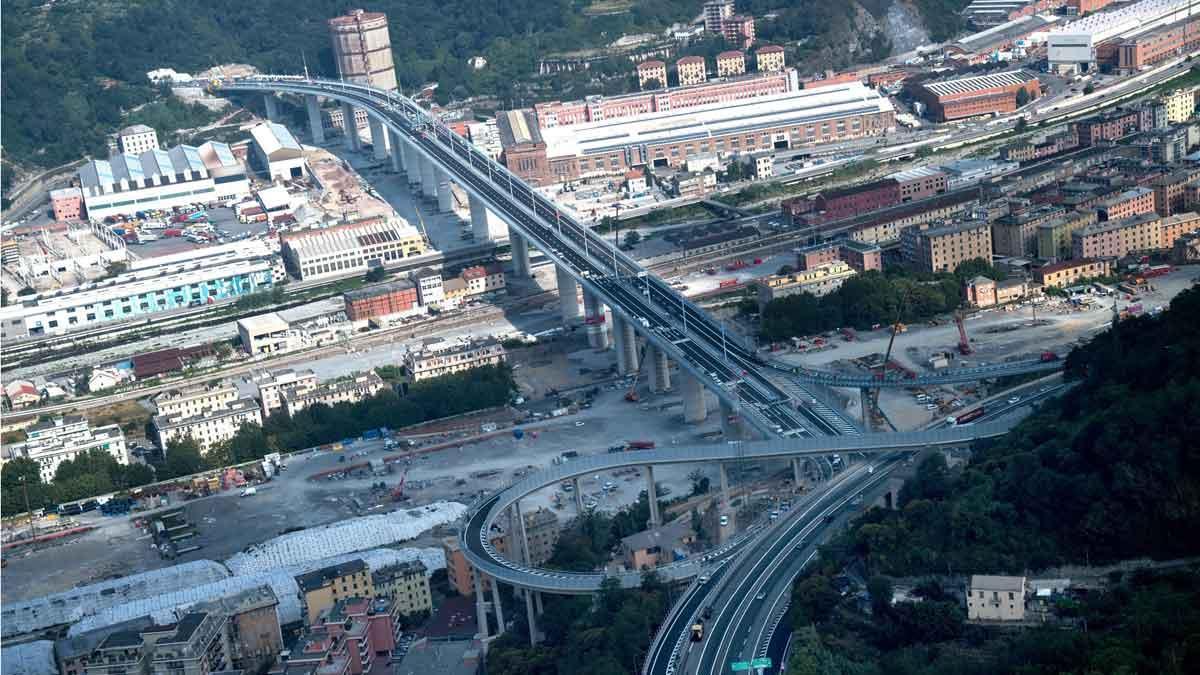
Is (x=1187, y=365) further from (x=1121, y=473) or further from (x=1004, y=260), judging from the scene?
(x=1004, y=260)

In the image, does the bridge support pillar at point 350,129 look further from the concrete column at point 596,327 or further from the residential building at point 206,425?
the residential building at point 206,425

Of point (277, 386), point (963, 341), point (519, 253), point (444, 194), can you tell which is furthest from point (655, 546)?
point (444, 194)

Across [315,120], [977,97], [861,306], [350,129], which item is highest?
[315,120]

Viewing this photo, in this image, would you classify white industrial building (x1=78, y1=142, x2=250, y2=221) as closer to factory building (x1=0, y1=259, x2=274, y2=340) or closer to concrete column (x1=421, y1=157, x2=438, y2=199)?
concrete column (x1=421, y1=157, x2=438, y2=199)

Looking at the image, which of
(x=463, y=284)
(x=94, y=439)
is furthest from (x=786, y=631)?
(x=463, y=284)

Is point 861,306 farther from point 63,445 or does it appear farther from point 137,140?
point 137,140

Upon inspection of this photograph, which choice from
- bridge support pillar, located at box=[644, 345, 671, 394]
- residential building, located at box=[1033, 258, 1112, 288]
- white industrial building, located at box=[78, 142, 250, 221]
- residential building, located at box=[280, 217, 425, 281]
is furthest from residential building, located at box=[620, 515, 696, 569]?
white industrial building, located at box=[78, 142, 250, 221]

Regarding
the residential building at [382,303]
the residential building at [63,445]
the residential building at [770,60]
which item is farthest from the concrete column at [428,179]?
the residential building at [63,445]
